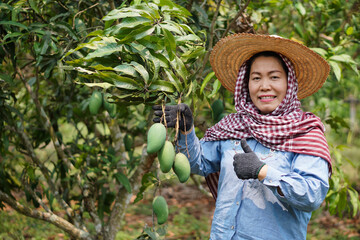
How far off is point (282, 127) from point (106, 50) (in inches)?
25.3

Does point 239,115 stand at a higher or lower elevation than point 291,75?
lower

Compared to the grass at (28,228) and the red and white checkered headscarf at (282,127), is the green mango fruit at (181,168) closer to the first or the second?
the red and white checkered headscarf at (282,127)

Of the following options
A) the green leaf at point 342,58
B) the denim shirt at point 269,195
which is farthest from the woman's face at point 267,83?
the green leaf at point 342,58

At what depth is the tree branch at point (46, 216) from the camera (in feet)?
6.96

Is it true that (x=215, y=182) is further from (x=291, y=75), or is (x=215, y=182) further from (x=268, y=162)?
(x=291, y=75)

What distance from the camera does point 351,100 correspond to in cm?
786

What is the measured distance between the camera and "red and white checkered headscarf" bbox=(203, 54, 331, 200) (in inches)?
51.0

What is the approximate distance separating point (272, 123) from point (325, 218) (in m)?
3.74

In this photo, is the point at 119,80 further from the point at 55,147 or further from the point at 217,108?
the point at 55,147

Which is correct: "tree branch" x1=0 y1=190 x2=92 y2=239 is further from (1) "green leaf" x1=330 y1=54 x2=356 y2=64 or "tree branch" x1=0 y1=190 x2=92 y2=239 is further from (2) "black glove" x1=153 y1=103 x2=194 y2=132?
(1) "green leaf" x1=330 y1=54 x2=356 y2=64

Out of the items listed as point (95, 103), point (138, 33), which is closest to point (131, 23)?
point (138, 33)

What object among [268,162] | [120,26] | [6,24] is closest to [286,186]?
[268,162]

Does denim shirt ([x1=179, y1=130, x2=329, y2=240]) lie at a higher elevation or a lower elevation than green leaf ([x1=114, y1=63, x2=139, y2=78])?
lower

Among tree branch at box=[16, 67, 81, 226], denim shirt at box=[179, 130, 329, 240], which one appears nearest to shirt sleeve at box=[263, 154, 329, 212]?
denim shirt at box=[179, 130, 329, 240]
